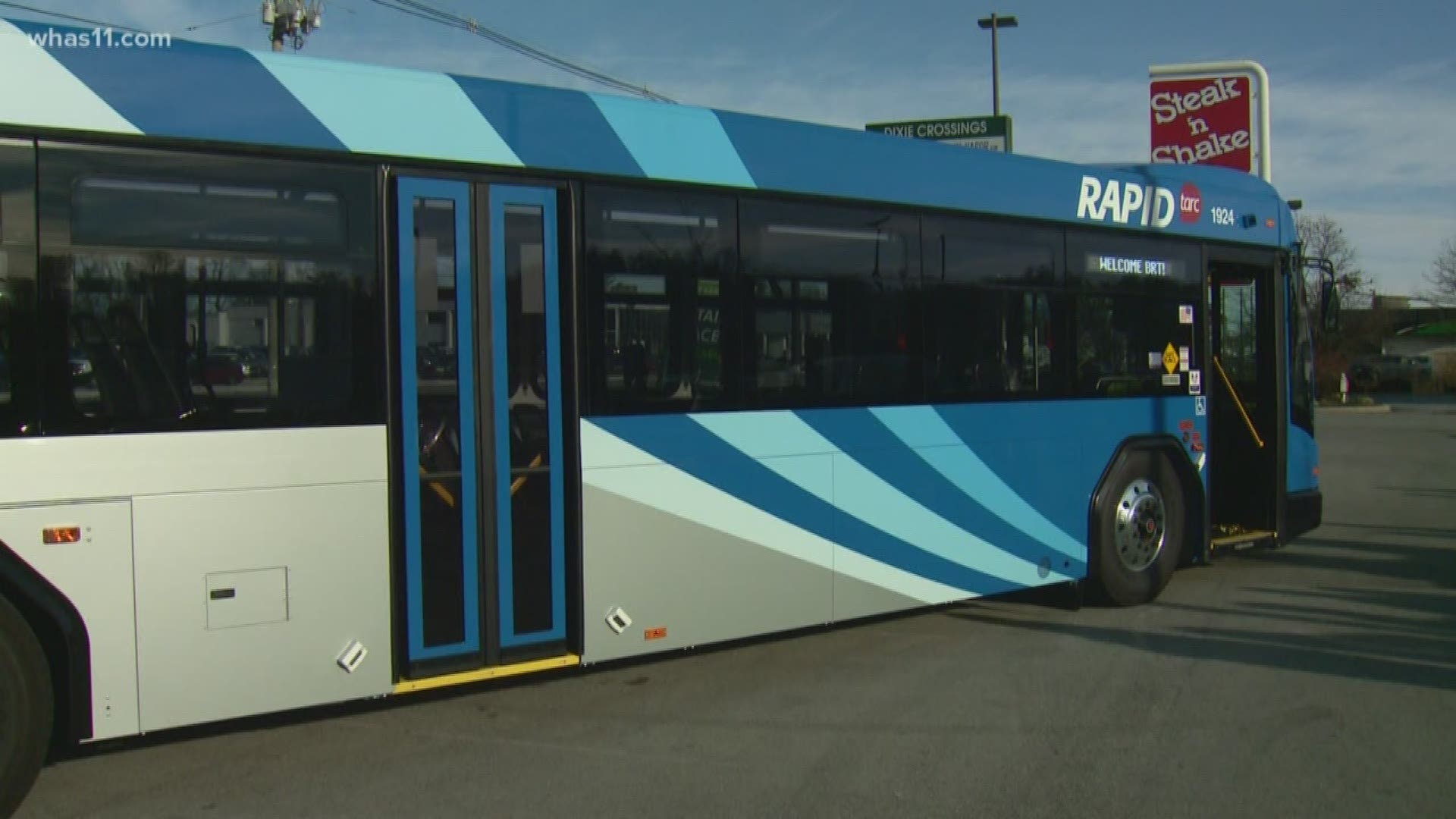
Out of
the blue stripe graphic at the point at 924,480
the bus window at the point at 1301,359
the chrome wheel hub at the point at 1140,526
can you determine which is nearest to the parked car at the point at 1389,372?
the bus window at the point at 1301,359

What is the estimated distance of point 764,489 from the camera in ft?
23.1

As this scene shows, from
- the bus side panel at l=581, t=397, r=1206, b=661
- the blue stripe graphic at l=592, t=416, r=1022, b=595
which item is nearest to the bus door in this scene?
the bus side panel at l=581, t=397, r=1206, b=661

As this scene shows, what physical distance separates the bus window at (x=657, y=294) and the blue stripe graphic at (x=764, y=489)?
0.36 ft

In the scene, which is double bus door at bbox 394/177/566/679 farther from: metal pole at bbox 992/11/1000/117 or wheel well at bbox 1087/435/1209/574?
metal pole at bbox 992/11/1000/117

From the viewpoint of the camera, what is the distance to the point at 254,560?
17.6ft

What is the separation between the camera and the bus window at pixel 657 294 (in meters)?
6.38

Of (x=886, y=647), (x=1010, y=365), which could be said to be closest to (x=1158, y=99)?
(x=1010, y=365)

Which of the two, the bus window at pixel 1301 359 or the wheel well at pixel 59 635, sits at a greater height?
the bus window at pixel 1301 359

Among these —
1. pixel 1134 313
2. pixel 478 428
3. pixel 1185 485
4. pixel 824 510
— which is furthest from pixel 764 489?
pixel 1185 485

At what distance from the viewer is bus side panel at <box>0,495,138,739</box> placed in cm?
486

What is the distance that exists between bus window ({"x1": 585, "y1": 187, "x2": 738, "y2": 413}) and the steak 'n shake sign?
12.4 m

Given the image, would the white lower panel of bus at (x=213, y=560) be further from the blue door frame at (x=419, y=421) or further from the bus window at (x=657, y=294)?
the bus window at (x=657, y=294)

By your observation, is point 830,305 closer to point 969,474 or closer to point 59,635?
point 969,474

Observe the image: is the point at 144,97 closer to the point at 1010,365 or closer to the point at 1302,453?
the point at 1010,365
